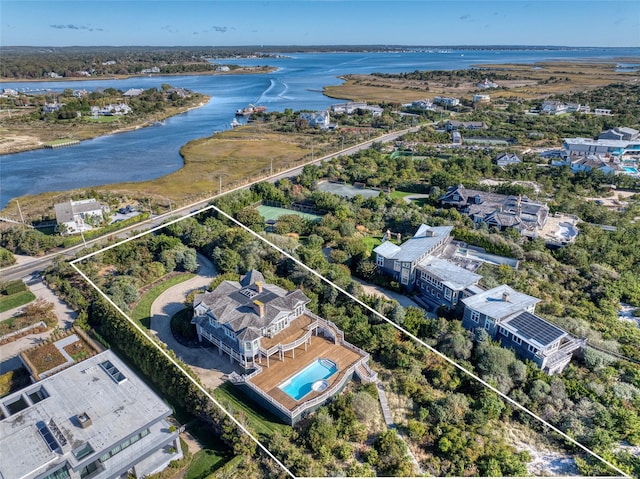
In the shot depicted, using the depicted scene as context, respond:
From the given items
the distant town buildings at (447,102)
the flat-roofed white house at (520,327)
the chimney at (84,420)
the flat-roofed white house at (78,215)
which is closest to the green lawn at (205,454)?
the chimney at (84,420)

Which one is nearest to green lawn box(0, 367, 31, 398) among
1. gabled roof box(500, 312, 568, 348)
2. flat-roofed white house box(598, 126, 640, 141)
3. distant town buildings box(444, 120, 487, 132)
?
gabled roof box(500, 312, 568, 348)

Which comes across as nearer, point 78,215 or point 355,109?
point 78,215

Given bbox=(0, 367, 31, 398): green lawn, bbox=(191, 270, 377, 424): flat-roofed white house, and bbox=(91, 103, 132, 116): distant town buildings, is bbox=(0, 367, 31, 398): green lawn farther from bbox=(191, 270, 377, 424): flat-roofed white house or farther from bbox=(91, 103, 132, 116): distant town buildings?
bbox=(91, 103, 132, 116): distant town buildings

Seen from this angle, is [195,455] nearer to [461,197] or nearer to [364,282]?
[364,282]

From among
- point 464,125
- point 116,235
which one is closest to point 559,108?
point 464,125

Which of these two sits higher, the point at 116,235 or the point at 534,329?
the point at 534,329

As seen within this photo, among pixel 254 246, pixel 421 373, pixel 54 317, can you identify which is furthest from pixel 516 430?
pixel 54 317

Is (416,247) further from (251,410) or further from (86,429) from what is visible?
(86,429)
